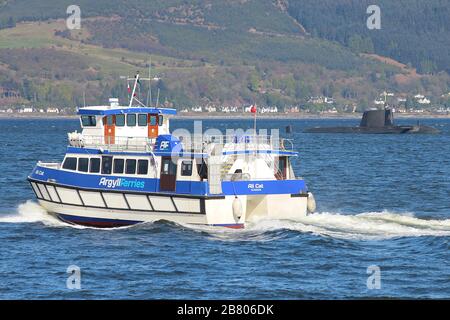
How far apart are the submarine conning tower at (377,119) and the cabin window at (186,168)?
140241 millimetres

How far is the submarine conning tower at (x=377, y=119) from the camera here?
17588 centimetres

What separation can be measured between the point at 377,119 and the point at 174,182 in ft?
475

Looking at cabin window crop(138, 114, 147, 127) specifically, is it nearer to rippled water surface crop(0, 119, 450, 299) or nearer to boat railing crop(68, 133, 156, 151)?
boat railing crop(68, 133, 156, 151)

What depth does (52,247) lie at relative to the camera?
34844mm

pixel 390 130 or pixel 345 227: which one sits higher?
pixel 345 227

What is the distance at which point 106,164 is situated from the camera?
127ft

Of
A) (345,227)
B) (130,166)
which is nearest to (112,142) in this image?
(130,166)

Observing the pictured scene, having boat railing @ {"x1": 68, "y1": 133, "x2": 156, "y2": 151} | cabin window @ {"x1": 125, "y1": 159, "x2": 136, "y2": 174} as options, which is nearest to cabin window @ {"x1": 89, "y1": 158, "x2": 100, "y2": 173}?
boat railing @ {"x1": 68, "y1": 133, "x2": 156, "y2": 151}

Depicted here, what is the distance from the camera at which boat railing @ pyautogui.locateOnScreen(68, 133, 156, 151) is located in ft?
128

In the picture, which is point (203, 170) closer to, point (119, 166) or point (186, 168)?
point (186, 168)
